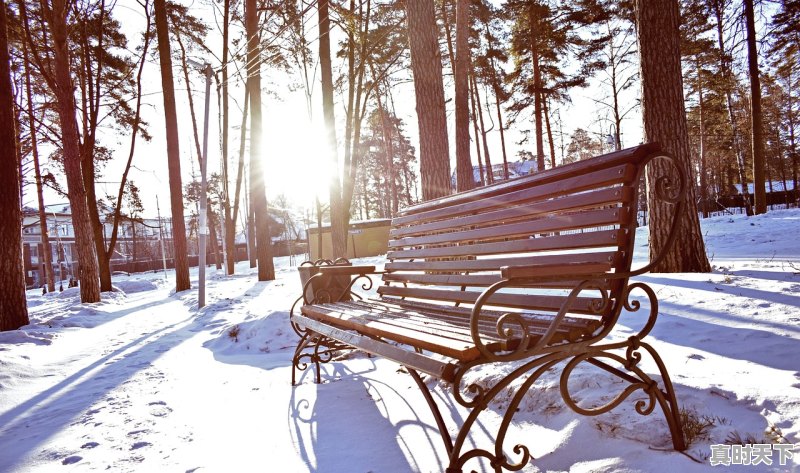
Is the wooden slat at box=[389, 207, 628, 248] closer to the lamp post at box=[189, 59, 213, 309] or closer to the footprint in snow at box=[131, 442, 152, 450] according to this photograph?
the footprint in snow at box=[131, 442, 152, 450]

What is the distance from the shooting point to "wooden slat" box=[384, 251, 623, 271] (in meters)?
1.75

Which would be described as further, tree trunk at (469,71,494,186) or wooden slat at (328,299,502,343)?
tree trunk at (469,71,494,186)

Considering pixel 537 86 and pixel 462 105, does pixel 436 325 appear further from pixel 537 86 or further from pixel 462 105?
pixel 537 86

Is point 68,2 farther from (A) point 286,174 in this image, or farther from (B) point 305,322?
(A) point 286,174

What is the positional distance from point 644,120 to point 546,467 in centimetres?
421

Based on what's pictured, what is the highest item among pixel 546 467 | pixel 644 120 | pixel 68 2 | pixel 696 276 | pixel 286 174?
pixel 68 2

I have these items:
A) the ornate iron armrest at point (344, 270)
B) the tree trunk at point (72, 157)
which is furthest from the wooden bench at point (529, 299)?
the tree trunk at point (72, 157)

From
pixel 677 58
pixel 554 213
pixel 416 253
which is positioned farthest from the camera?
pixel 677 58

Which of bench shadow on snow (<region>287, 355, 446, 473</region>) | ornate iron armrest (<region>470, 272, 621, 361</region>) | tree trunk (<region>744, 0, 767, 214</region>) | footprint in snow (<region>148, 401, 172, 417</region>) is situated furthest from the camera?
tree trunk (<region>744, 0, 767, 214</region>)

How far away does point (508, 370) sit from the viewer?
8.29 ft

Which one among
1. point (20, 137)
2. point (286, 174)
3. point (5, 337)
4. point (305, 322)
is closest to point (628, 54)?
point (286, 174)

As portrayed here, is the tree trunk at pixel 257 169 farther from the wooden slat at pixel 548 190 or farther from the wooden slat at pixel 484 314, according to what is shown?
the wooden slat at pixel 548 190

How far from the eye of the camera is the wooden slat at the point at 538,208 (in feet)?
5.78

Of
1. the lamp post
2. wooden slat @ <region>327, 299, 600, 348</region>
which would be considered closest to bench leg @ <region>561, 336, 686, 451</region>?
wooden slat @ <region>327, 299, 600, 348</region>
